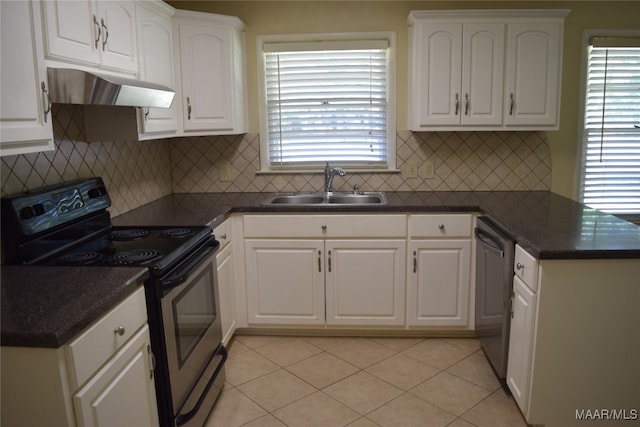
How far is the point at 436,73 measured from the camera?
306 centimetres

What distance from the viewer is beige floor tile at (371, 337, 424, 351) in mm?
3025

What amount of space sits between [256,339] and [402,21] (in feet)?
7.84

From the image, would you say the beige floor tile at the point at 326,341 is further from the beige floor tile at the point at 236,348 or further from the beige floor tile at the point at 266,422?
the beige floor tile at the point at 266,422

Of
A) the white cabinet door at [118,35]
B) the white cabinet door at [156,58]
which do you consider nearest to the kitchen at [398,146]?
the white cabinet door at [156,58]

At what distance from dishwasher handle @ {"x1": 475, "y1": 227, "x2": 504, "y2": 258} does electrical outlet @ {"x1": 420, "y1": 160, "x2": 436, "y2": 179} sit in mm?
741

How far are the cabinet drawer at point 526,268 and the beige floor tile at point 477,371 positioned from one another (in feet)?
2.42

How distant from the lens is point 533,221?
7.94 feet

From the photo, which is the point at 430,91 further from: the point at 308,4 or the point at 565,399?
the point at 565,399

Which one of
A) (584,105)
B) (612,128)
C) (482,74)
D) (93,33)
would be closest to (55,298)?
(93,33)

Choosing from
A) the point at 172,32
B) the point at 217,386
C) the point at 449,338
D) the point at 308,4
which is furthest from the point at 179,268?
the point at 308,4

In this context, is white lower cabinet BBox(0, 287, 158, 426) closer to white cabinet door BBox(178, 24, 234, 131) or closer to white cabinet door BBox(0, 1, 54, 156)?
white cabinet door BBox(0, 1, 54, 156)

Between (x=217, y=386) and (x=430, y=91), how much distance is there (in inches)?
86.1

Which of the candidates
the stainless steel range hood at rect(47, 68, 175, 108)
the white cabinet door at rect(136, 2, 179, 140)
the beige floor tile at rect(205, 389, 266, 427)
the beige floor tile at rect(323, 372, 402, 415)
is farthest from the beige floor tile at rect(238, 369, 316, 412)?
the stainless steel range hood at rect(47, 68, 175, 108)

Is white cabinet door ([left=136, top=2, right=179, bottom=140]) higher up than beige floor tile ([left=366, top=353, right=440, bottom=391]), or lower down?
higher up
